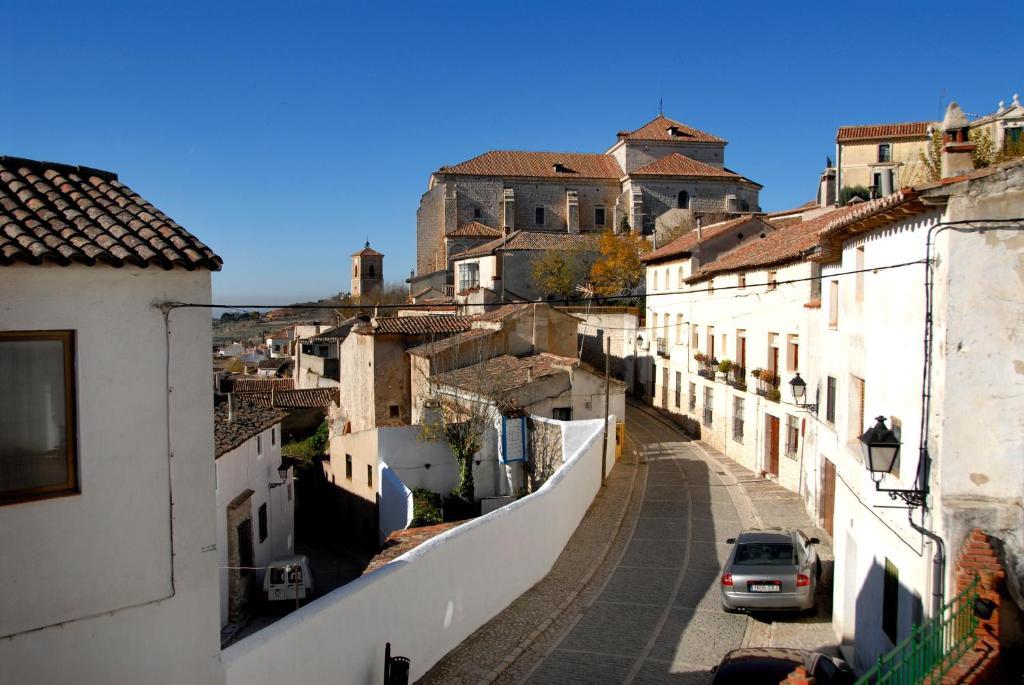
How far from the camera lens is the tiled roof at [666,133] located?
68000mm

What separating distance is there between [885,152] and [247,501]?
4089cm

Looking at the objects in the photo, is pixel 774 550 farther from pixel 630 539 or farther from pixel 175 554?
pixel 175 554

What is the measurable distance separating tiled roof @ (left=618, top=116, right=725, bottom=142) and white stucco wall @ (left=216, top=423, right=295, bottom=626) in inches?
1961

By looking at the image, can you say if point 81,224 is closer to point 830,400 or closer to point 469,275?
point 830,400

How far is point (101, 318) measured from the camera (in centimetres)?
678

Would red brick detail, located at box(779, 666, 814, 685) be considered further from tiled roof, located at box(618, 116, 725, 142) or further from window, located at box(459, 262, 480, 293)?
tiled roof, located at box(618, 116, 725, 142)

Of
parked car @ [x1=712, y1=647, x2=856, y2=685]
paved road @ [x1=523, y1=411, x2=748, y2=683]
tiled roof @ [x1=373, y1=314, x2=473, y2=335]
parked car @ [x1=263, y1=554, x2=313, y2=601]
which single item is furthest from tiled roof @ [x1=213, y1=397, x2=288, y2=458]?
parked car @ [x1=712, y1=647, x2=856, y2=685]

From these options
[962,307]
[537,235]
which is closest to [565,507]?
[962,307]

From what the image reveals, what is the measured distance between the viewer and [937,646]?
7258 millimetres

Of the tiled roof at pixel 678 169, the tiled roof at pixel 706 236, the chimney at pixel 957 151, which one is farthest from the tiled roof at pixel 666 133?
the chimney at pixel 957 151

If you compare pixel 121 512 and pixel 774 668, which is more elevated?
pixel 121 512

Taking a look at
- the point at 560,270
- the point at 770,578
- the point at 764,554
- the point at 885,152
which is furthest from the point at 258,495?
the point at 885,152

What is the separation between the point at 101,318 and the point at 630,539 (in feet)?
39.9

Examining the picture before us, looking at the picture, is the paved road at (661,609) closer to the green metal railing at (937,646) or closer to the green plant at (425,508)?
the green metal railing at (937,646)
